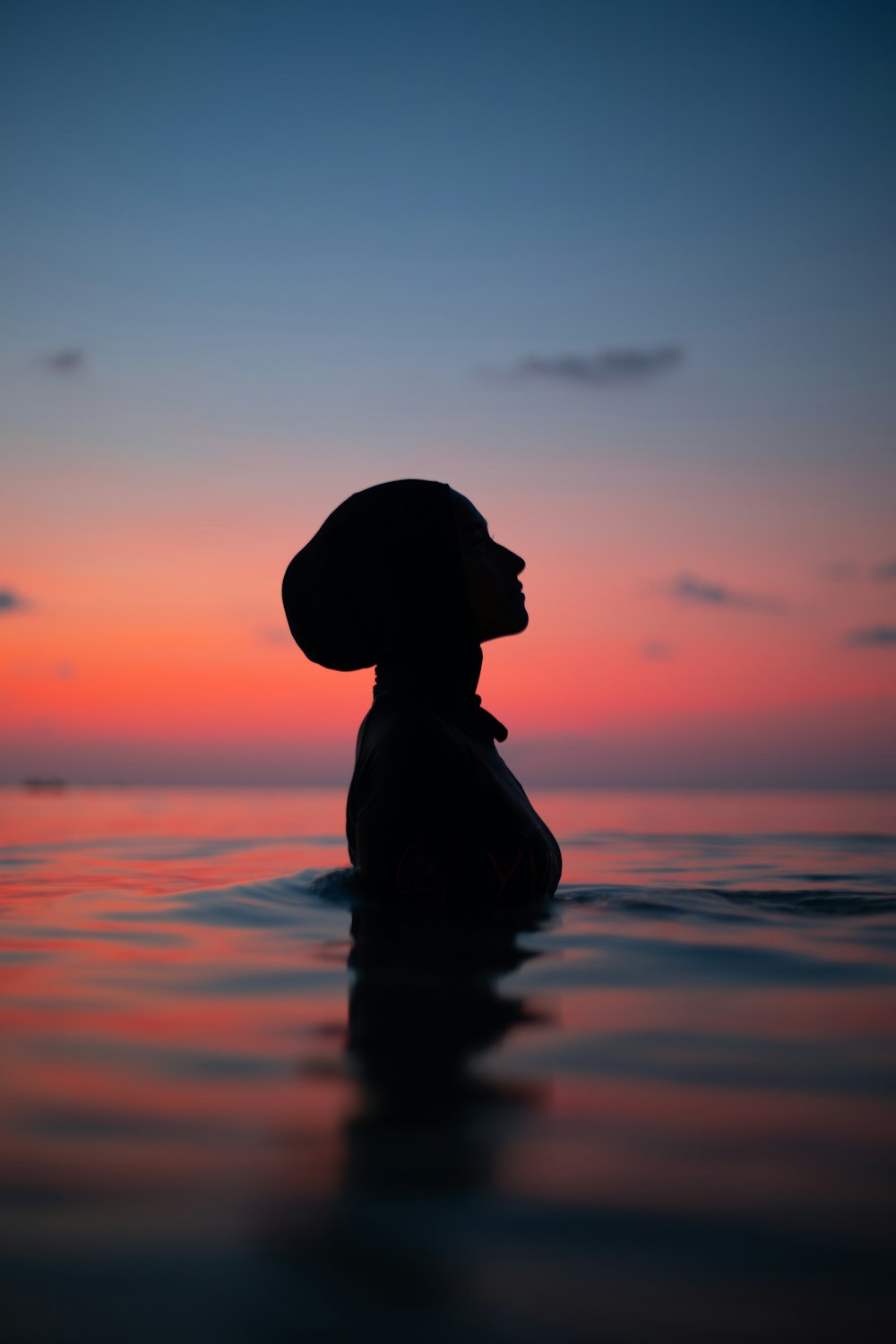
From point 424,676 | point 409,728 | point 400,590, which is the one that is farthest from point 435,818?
point 400,590

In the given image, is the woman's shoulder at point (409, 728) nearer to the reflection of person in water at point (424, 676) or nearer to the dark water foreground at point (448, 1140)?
the reflection of person in water at point (424, 676)

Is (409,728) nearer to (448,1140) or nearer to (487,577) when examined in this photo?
(487,577)

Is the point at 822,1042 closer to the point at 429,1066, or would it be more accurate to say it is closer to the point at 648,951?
the point at 429,1066

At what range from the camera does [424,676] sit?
371cm

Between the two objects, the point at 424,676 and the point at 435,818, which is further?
the point at 424,676

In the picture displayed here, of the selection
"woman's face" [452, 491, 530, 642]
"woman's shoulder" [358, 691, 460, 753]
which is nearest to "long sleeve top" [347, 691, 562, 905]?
"woman's shoulder" [358, 691, 460, 753]

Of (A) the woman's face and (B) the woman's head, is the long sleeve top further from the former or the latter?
(A) the woman's face

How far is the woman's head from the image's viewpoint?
3.72 m

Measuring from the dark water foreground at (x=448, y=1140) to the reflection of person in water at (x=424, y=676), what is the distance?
361 millimetres

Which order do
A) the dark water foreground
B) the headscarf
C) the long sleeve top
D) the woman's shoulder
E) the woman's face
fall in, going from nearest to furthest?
the dark water foreground
the long sleeve top
the woman's shoulder
the headscarf
the woman's face

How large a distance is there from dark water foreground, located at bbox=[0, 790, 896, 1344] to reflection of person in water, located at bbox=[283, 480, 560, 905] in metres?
0.36

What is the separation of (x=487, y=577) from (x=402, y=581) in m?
0.36

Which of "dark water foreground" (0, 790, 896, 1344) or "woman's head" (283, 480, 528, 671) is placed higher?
"woman's head" (283, 480, 528, 671)

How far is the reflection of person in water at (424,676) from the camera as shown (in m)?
3.18
